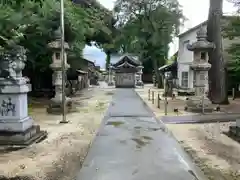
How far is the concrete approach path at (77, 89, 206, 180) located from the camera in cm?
654

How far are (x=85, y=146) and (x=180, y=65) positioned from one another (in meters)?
29.9

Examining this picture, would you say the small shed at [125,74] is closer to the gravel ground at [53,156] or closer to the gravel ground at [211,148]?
the gravel ground at [211,148]

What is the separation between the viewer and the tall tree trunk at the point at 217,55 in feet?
66.2

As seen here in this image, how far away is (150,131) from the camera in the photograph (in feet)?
37.0

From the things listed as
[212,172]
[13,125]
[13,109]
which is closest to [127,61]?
[13,109]

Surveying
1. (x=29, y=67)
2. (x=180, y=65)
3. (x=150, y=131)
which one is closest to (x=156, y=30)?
(x=180, y=65)

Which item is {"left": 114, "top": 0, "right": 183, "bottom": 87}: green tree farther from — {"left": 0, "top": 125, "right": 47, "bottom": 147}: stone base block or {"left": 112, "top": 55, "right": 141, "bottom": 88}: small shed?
{"left": 0, "top": 125, "right": 47, "bottom": 147}: stone base block

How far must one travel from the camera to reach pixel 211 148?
8.87 meters

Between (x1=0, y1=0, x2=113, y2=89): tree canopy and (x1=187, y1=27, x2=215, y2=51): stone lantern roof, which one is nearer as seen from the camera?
(x1=0, y1=0, x2=113, y2=89): tree canopy

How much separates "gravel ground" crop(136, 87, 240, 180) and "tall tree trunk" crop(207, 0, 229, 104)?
7.94 meters

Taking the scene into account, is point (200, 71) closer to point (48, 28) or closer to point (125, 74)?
point (48, 28)

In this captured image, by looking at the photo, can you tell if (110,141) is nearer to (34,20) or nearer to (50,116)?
(50,116)

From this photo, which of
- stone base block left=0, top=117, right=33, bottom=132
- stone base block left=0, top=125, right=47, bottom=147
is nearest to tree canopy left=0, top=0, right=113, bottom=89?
stone base block left=0, top=117, right=33, bottom=132

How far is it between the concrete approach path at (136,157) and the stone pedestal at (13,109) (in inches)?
79.3
